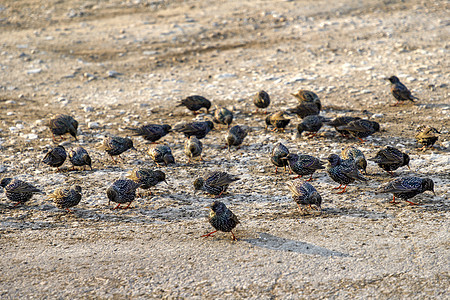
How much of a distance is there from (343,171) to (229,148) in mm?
2976

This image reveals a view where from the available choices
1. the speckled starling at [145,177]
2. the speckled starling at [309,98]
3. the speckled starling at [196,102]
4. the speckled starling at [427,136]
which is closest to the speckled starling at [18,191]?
the speckled starling at [145,177]

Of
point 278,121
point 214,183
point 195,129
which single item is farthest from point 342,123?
point 214,183

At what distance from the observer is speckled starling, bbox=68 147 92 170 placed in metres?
9.42

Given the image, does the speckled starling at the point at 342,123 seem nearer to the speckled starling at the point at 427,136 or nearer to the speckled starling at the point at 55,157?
the speckled starling at the point at 427,136

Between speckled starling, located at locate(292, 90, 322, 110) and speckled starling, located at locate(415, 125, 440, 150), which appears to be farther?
speckled starling, located at locate(292, 90, 322, 110)

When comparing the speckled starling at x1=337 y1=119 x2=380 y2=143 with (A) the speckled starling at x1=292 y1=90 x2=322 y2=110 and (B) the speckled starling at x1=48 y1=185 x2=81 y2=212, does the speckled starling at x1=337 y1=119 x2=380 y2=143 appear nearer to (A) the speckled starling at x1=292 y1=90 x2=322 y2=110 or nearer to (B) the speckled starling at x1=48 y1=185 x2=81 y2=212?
(A) the speckled starling at x1=292 y1=90 x2=322 y2=110

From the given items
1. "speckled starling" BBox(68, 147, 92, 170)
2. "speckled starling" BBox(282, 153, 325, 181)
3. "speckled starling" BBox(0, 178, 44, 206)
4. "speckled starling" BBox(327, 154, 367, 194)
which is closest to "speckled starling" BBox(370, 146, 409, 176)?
"speckled starling" BBox(327, 154, 367, 194)

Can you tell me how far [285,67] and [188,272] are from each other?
9387 millimetres

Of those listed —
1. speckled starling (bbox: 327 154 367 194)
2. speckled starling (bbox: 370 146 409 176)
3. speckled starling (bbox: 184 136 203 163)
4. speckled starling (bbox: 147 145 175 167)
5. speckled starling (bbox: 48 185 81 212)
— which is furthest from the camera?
speckled starling (bbox: 184 136 203 163)

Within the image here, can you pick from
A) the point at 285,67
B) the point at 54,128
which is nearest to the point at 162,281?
the point at 54,128

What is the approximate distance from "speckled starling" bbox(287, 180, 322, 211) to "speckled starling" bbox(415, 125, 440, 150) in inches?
125

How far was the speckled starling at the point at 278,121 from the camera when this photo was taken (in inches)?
431

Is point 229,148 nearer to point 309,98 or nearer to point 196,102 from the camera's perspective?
point 196,102

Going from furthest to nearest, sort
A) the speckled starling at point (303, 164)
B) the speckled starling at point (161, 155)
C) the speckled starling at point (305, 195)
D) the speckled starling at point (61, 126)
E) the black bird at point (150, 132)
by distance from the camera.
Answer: the speckled starling at point (61, 126), the black bird at point (150, 132), the speckled starling at point (161, 155), the speckled starling at point (303, 164), the speckled starling at point (305, 195)
